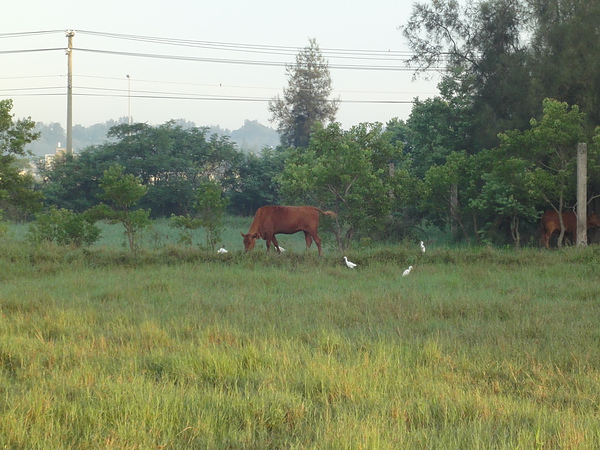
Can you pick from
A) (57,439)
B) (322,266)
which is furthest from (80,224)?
(57,439)

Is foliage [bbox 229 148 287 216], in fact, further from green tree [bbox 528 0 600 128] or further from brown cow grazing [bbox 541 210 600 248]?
brown cow grazing [bbox 541 210 600 248]

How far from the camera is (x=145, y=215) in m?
17.1

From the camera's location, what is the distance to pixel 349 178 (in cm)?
1880

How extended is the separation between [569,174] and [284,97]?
115 feet

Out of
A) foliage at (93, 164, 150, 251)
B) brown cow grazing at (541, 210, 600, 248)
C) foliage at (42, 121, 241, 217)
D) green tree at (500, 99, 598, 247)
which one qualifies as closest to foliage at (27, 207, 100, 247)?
foliage at (93, 164, 150, 251)

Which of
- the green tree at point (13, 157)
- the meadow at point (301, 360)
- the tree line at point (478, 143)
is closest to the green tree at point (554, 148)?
the tree line at point (478, 143)

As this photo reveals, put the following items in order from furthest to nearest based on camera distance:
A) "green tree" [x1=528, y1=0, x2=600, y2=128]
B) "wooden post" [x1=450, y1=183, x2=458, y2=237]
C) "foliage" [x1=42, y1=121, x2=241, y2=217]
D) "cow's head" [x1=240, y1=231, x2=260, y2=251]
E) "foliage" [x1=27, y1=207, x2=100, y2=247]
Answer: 1. "foliage" [x1=42, y1=121, x2=241, y2=217]
2. "wooden post" [x1=450, y1=183, x2=458, y2=237]
3. "green tree" [x1=528, y1=0, x2=600, y2=128]
4. "foliage" [x1=27, y1=207, x2=100, y2=247]
5. "cow's head" [x1=240, y1=231, x2=260, y2=251]

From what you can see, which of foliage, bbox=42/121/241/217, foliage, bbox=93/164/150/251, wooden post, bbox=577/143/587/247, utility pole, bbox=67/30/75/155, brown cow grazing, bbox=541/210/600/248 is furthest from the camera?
utility pole, bbox=67/30/75/155

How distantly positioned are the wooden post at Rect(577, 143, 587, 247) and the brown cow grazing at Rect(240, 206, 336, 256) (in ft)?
20.7

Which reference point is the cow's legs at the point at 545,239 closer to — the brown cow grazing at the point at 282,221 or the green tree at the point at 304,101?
the brown cow grazing at the point at 282,221

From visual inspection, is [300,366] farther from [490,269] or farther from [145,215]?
[145,215]

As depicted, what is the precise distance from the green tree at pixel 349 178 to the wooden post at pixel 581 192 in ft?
16.5

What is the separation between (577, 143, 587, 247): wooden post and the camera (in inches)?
671

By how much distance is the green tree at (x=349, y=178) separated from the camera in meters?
19.0
